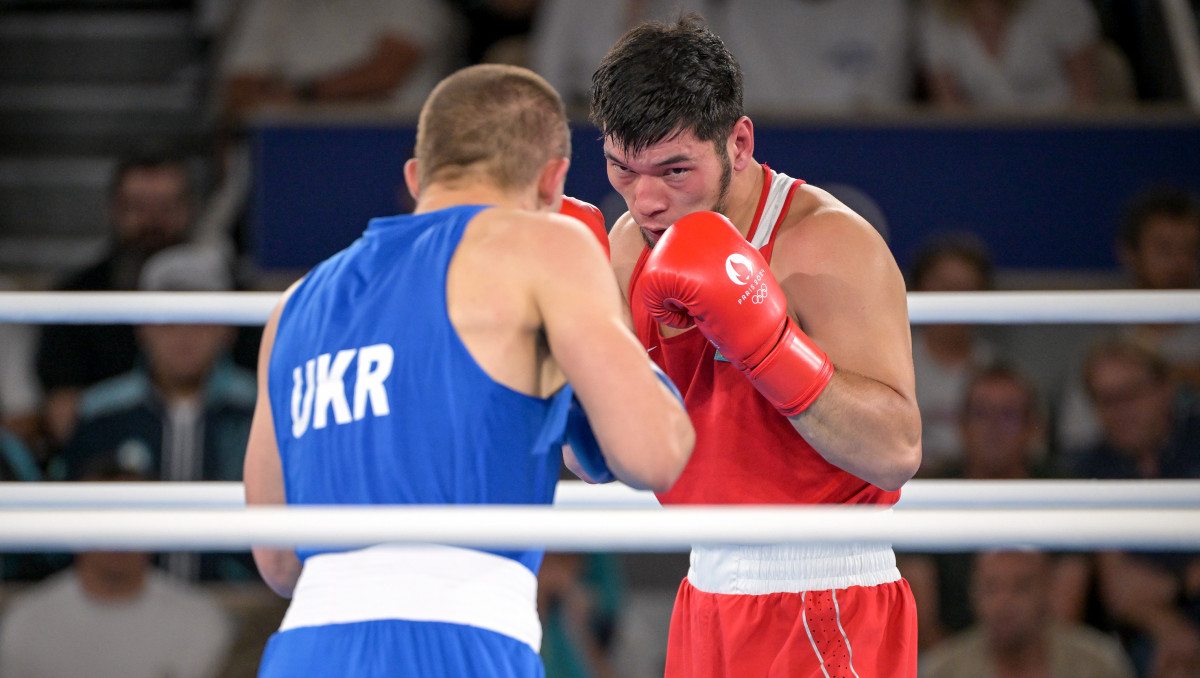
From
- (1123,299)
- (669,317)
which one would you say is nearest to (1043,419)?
(1123,299)

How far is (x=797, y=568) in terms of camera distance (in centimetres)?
191

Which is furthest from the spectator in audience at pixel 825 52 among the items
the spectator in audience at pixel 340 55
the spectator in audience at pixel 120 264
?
the spectator in audience at pixel 120 264

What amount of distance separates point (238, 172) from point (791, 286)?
367 cm

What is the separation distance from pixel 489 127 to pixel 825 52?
11.5 feet

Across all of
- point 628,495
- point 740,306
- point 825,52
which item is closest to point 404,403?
point 740,306

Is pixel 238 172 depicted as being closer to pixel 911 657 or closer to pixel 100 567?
pixel 100 567

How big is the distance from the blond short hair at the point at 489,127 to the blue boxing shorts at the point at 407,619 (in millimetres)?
499

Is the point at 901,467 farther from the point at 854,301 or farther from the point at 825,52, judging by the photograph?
the point at 825,52

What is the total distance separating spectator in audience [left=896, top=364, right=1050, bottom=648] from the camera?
3.66 m

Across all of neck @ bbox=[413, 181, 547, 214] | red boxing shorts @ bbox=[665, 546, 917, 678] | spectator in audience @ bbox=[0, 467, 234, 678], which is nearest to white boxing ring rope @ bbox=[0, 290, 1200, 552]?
neck @ bbox=[413, 181, 547, 214]

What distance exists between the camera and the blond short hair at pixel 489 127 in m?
1.59

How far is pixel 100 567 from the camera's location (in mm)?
3676

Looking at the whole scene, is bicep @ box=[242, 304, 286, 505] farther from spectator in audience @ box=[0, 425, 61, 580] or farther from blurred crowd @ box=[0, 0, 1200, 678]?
spectator in audience @ box=[0, 425, 61, 580]

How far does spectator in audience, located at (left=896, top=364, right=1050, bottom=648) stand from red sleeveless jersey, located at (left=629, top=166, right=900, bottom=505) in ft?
5.90
